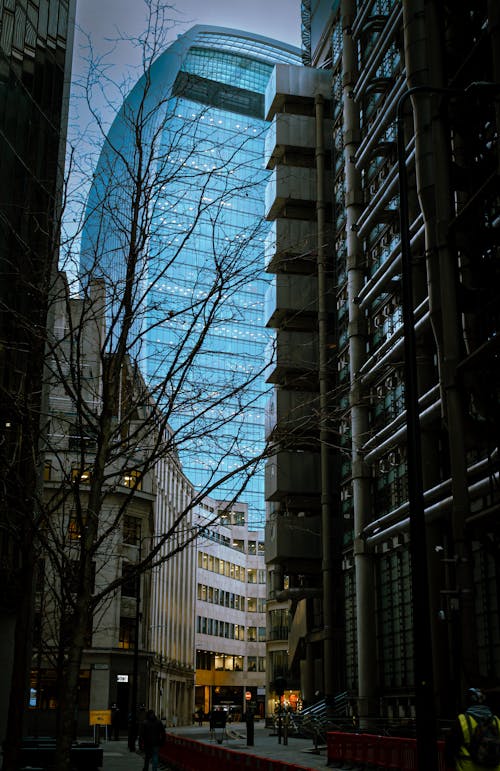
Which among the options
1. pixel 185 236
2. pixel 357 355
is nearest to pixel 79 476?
pixel 185 236

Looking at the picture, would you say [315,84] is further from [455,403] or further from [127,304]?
[127,304]

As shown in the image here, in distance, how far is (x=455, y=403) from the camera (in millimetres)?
31719

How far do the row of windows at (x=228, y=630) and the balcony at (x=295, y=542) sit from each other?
6859 centimetres

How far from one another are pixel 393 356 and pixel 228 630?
101 meters

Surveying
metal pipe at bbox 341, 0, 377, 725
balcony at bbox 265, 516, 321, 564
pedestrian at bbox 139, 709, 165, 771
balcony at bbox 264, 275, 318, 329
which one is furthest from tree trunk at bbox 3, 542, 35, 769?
balcony at bbox 264, 275, 318, 329

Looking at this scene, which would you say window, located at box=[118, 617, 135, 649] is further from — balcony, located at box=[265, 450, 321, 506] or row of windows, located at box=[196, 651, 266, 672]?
row of windows, located at box=[196, 651, 266, 672]

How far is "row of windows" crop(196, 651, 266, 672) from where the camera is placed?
128 metres

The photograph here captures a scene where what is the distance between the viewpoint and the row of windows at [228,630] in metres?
125

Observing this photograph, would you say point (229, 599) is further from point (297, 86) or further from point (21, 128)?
point (21, 128)

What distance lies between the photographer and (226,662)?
137500mm

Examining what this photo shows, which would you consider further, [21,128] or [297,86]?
[297,86]

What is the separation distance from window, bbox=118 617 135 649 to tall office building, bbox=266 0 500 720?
40.7ft

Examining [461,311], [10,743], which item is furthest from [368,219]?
[10,743]

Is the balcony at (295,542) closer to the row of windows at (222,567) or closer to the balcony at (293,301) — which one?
the balcony at (293,301)
